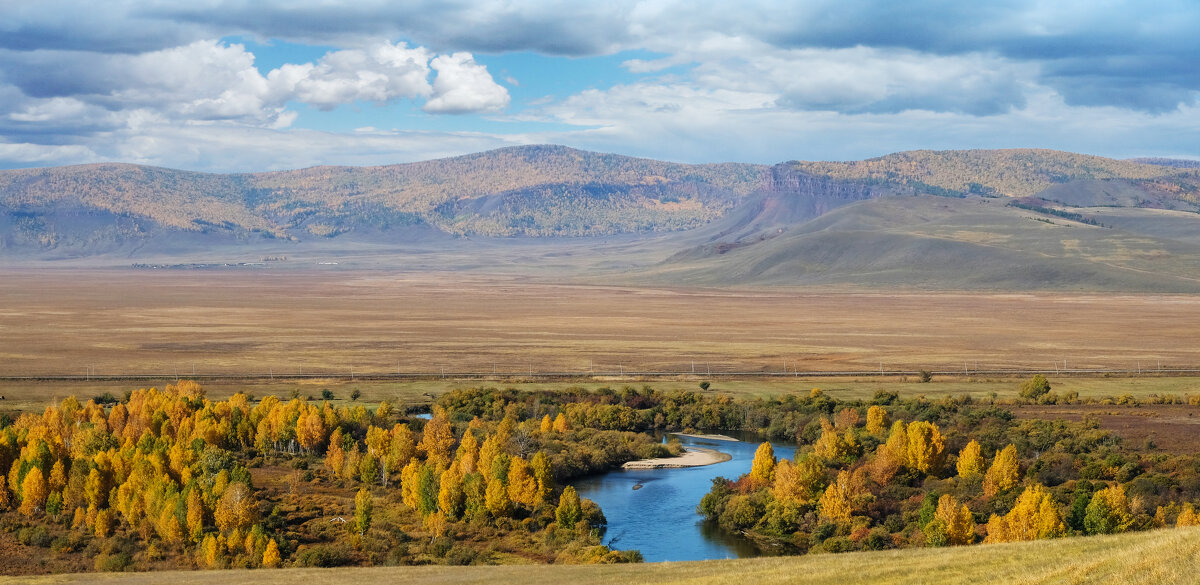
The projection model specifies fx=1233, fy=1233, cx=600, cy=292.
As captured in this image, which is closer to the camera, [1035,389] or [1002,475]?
[1002,475]

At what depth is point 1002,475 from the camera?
243 ft

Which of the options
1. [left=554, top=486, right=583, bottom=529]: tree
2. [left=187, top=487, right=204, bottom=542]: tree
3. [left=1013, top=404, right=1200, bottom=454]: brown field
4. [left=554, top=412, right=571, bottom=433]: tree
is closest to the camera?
[left=187, top=487, right=204, bottom=542]: tree

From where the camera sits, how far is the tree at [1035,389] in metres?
119

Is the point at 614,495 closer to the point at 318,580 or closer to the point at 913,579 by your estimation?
the point at 318,580

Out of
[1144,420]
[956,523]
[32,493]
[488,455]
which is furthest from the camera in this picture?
[1144,420]

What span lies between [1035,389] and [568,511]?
67.4m

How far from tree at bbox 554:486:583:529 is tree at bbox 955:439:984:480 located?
996 inches

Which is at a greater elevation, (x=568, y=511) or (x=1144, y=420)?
(x=568, y=511)

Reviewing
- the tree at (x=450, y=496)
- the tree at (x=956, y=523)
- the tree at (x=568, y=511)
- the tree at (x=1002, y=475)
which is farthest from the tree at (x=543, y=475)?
the tree at (x=1002, y=475)

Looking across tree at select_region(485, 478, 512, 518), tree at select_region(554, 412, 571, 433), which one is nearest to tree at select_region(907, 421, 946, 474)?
tree at select_region(485, 478, 512, 518)

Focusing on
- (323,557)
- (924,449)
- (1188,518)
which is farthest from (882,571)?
(924,449)

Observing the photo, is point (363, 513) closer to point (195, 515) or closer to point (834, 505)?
point (195, 515)

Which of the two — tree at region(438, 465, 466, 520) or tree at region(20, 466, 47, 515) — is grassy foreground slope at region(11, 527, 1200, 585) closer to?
tree at region(438, 465, 466, 520)

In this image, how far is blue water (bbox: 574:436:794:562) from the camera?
67.9 metres
